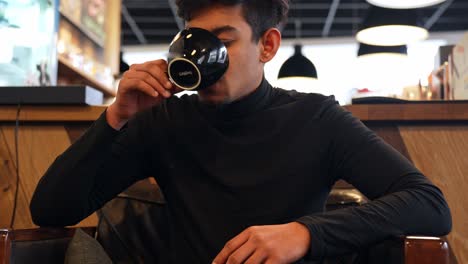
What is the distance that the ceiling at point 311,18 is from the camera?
770cm

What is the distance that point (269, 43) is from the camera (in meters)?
1.39

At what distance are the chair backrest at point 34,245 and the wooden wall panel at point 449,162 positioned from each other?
101 cm

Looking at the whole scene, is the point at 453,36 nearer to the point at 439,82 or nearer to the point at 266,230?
the point at 439,82

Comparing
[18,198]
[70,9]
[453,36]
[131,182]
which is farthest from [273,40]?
[453,36]

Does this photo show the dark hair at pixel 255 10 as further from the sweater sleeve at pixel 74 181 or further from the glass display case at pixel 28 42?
the glass display case at pixel 28 42

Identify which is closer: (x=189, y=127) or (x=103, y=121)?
(x=103, y=121)

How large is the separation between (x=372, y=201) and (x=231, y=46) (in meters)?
0.45

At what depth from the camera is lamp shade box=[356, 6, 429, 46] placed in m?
4.21

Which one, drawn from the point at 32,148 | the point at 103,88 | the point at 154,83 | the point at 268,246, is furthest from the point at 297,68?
the point at 268,246

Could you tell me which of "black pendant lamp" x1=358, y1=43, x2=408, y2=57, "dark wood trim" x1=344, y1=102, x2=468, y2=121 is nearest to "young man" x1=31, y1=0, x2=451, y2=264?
"dark wood trim" x1=344, y1=102, x2=468, y2=121

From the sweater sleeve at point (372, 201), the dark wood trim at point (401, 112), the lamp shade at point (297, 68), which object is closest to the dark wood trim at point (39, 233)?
the sweater sleeve at point (372, 201)

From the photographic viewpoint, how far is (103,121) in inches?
50.1

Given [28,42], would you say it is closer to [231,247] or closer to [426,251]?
[231,247]

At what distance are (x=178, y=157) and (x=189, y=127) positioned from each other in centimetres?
8
